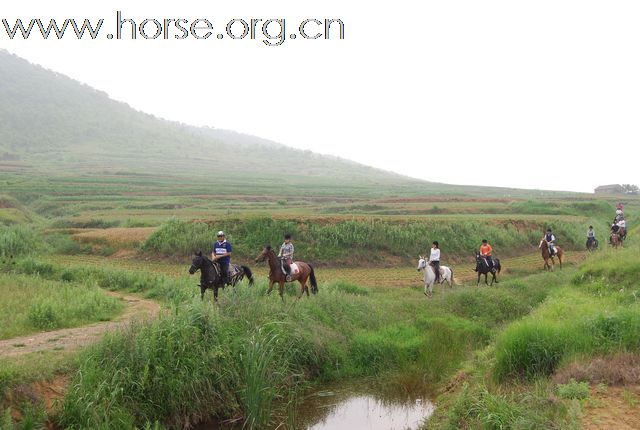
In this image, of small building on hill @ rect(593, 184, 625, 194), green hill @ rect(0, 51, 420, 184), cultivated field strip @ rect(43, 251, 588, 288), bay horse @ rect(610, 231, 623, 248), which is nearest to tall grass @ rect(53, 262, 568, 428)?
cultivated field strip @ rect(43, 251, 588, 288)

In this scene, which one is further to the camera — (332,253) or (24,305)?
(332,253)

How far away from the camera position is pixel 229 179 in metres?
100

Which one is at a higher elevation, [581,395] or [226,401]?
[581,395]

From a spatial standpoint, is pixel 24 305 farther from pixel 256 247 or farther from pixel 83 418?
pixel 256 247

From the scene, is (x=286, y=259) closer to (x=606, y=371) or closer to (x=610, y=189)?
(x=606, y=371)

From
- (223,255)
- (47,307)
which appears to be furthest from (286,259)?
(47,307)

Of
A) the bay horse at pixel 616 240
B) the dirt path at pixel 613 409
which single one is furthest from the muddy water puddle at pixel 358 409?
the bay horse at pixel 616 240

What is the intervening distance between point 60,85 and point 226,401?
19187 centimetres

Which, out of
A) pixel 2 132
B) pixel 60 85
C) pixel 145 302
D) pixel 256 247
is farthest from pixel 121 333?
pixel 60 85

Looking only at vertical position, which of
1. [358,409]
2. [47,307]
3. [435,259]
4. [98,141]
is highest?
[98,141]

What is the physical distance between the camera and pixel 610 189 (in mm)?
105000

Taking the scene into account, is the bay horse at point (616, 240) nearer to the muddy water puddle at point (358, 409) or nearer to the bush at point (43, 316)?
the muddy water puddle at point (358, 409)

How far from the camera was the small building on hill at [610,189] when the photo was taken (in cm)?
10244

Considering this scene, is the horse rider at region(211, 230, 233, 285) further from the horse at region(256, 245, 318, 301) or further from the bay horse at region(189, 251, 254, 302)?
the horse at region(256, 245, 318, 301)
